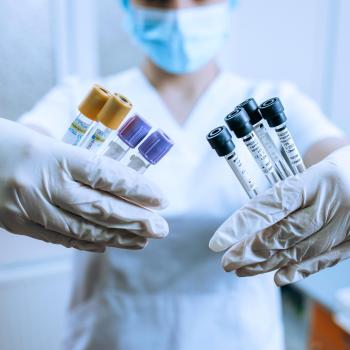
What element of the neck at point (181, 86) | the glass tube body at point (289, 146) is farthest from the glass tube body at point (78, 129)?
the neck at point (181, 86)

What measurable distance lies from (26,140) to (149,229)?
0.61ft

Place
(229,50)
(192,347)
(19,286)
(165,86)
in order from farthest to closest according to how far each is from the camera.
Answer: (229,50) → (19,286) → (165,86) → (192,347)

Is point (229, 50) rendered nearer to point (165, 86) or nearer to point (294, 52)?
point (294, 52)

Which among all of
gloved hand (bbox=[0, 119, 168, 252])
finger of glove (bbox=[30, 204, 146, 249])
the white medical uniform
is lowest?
the white medical uniform

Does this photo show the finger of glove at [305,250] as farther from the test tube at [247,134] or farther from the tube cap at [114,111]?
the tube cap at [114,111]

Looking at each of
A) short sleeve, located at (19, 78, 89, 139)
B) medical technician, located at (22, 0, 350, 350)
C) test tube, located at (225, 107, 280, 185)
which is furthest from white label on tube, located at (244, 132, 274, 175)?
short sleeve, located at (19, 78, 89, 139)

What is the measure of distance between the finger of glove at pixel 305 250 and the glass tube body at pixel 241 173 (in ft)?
0.30

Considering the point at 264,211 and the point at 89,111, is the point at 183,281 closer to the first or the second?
the point at 264,211

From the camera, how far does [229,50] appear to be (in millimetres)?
1639

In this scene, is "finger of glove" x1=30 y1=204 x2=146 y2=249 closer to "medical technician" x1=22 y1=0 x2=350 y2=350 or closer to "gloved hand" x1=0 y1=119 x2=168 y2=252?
"gloved hand" x1=0 y1=119 x2=168 y2=252

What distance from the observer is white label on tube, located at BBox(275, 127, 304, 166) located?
1.63 feet

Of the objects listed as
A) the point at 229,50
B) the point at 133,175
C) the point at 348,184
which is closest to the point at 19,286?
the point at 133,175

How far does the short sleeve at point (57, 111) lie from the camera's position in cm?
72

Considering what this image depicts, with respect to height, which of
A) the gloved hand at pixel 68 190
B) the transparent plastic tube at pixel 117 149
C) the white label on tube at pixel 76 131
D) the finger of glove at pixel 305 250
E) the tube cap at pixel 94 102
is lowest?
the finger of glove at pixel 305 250
